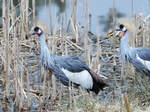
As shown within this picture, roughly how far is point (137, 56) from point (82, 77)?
102cm

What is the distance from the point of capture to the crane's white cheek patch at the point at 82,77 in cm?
671

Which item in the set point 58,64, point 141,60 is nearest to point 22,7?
point 58,64

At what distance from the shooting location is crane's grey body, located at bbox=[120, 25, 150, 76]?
7070 millimetres

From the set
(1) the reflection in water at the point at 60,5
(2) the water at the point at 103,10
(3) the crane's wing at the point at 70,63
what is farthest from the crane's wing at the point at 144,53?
(1) the reflection in water at the point at 60,5

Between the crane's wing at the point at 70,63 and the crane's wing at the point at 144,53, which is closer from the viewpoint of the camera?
the crane's wing at the point at 70,63

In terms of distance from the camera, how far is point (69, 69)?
6719mm

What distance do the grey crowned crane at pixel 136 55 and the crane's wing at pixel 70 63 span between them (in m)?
0.85

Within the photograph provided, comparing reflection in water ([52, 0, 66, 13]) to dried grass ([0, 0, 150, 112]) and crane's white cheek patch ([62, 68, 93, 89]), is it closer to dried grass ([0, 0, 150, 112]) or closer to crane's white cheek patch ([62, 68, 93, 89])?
dried grass ([0, 0, 150, 112])

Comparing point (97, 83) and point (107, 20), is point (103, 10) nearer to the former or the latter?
point (107, 20)

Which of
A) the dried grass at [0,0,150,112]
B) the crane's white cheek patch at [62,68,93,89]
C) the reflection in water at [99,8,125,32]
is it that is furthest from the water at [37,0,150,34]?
the crane's white cheek patch at [62,68,93,89]

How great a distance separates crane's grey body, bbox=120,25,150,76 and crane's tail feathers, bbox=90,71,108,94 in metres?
0.78

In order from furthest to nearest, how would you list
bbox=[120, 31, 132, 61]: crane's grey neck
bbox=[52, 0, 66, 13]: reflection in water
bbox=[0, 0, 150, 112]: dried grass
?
bbox=[52, 0, 66, 13]: reflection in water
bbox=[120, 31, 132, 61]: crane's grey neck
bbox=[0, 0, 150, 112]: dried grass

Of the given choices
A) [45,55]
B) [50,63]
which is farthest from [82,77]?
[45,55]

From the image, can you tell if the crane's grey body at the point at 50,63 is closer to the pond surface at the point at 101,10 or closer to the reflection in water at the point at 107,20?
the pond surface at the point at 101,10
